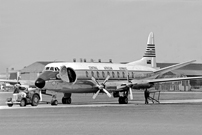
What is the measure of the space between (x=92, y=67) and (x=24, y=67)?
333 ft

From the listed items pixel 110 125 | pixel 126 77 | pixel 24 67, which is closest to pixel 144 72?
pixel 126 77

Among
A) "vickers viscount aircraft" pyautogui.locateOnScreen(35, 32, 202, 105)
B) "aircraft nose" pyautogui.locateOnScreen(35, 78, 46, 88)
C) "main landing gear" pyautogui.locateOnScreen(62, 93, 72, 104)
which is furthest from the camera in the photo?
"main landing gear" pyautogui.locateOnScreen(62, 93, 72, 104)

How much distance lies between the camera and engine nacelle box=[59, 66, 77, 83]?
1843 inches

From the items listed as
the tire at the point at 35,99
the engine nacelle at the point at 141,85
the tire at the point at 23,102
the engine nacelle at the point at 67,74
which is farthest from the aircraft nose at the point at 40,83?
the engine nacelle at the point at 141,85

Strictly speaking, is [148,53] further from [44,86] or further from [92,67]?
[44,86]

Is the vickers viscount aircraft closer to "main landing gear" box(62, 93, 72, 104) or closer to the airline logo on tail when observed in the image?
"main landing gear" box(62, 93, 72, 104)

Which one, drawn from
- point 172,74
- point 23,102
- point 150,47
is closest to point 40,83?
point 23,102

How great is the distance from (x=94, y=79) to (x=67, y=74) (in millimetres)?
2814

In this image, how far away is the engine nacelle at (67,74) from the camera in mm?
46812

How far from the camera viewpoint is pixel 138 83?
50.0 m

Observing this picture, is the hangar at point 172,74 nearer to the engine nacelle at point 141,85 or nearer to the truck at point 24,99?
the engine nacelle at point 141,85

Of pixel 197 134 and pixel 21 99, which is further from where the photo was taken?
pixel 21 99

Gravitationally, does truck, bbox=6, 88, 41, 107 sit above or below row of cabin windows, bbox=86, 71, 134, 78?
below

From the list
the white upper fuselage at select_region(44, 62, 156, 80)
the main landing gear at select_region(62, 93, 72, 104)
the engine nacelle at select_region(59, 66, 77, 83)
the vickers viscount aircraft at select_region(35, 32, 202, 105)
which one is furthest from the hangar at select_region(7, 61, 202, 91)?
the engine nacelle at select_region(59, 66, 77, 83)
